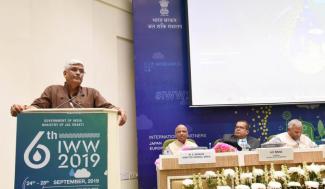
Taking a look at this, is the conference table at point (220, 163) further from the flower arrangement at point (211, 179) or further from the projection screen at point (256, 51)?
the projection screen at point (256, 51)

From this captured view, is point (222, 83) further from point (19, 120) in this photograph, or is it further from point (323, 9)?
point (19, 120)

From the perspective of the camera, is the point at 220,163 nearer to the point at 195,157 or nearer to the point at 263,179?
the point at 195,157

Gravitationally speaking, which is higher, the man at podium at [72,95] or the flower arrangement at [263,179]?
the man at podium at [72,95]

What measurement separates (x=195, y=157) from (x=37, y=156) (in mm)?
1182

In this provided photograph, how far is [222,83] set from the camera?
490 centimetres

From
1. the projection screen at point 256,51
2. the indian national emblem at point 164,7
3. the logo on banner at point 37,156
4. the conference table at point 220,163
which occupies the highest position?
the indian national emblem at point 164,7

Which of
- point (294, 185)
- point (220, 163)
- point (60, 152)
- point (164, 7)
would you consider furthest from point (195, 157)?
point (164, 7)

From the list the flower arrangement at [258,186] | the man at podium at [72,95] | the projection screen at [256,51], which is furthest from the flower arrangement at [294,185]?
the projection screen at [256,51]

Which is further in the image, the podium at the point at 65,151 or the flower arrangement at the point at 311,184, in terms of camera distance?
the flower arrangement at the point at 311,184

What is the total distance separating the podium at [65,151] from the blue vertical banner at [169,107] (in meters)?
2.99

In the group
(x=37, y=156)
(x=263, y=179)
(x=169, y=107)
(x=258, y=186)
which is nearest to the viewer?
(x=37, y=156)

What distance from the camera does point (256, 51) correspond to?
4996mm

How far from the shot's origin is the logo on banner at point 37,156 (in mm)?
1705

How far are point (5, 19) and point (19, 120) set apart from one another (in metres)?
2.19
